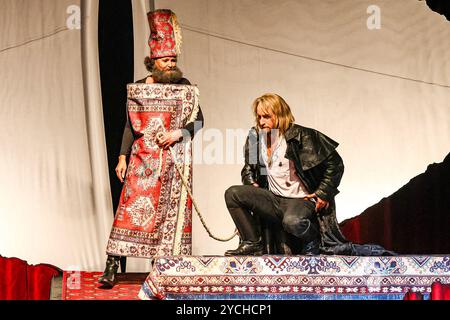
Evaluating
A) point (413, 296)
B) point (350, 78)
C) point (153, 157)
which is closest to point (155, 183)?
point (153, 157)

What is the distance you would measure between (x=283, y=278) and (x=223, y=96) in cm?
184

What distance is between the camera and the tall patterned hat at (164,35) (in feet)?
20.8

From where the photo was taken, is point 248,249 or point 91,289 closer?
point 248,249

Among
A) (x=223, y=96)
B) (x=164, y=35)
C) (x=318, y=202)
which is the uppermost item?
(x=164, y=35)

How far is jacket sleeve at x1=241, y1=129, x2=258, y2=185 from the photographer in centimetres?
627

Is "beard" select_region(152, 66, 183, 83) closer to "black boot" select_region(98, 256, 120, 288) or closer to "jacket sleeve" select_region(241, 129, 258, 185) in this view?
"jacket sleeve" select_region(241, 129, 258, 185)

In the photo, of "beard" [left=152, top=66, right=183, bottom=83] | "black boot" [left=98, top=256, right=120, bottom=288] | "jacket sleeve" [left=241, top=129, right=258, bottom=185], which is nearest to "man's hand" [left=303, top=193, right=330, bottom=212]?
"jacket sleeve" [left=241, top=129, right=258, bottom=185]

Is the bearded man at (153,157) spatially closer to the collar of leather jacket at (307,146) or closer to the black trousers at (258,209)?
the black trousers at (258,209)

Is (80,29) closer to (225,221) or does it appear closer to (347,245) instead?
(225,221)

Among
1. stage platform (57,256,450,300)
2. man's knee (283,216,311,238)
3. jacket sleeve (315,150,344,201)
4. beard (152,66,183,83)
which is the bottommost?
stage platform (57,256,450,300)

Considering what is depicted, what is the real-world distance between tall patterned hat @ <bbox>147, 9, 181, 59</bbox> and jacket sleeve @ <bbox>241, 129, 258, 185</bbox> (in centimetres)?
67

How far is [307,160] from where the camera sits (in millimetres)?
6211

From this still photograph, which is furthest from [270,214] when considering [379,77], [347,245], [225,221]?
[379,77]

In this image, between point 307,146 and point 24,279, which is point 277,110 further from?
point 24,279
